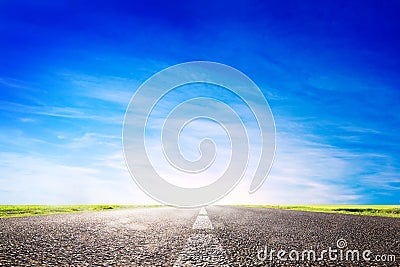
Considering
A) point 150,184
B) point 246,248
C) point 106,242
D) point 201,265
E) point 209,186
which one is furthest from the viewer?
A: point 209,186

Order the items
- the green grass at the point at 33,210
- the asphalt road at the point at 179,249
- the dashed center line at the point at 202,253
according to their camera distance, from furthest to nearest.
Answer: the green grass at the point at 33,210
the asphalt road at the point at 179,249
the dashed center line at the point at 202,253

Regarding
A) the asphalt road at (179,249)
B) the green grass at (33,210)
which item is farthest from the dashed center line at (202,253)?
the green grass at (33,210)

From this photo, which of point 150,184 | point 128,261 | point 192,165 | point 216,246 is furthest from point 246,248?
point 192,165

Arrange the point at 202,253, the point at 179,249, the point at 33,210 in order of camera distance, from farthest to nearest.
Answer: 1. the point at 33,210
2. the point at 179,249
3. the point at 202,253

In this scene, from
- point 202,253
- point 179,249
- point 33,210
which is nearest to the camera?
point 202,253

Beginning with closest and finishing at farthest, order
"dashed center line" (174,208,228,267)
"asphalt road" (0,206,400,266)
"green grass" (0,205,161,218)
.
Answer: "dashed center line" (174,208,228,267)
"asphalt road" (0,206,400,266)
"green grass" (0,205,161,218)

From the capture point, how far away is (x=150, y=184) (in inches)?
616

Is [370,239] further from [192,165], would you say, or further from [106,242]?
[192,165]

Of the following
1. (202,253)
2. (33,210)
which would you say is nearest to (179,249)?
(202,253)

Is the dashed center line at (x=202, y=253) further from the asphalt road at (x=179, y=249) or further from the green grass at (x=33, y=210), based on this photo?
the green grass at (x=33, y=210)

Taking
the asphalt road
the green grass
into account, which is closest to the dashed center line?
the asphalt road

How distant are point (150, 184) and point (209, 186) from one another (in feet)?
9.65

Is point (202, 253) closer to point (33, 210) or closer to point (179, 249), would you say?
point (179, 249)

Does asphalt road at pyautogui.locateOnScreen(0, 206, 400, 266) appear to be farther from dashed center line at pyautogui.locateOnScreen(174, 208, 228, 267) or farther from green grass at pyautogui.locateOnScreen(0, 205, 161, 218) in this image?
green grass at pyautogui.locateOnScreen(0, 205, 161, 218)
